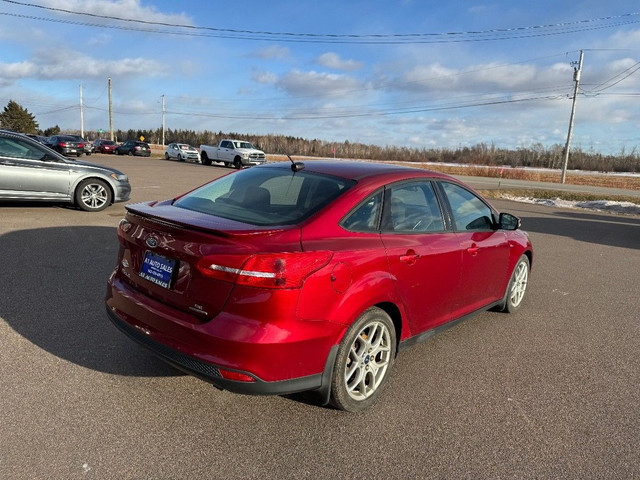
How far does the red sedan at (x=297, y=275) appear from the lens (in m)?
2.71

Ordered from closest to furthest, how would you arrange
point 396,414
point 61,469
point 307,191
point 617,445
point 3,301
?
1. point 61,469
2. point 617,445
3. point 396,414
4. point 307,191
5. point 3,301

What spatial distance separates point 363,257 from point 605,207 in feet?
61.2

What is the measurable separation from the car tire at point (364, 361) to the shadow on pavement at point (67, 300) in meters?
1.31

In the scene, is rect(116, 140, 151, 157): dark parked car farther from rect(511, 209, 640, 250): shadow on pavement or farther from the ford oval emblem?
the ford oval emblem

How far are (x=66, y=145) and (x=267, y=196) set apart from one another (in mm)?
36864

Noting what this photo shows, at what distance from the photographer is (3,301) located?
4.70m

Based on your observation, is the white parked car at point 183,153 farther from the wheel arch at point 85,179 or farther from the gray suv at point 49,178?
the wheel arch at point 85,179

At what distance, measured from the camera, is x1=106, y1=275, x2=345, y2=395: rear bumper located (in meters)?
2.69

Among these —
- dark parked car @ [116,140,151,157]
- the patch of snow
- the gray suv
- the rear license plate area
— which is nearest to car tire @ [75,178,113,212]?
the gray suv

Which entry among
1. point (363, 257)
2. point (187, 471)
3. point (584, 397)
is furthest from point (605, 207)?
point (187, 471)

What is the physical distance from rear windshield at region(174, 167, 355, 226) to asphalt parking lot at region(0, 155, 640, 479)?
125 centimetres

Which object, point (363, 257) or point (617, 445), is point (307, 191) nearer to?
point (363, 257)

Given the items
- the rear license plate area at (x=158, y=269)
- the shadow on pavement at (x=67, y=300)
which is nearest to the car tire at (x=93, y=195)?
the shadow on pavement at (x=67, y=300)

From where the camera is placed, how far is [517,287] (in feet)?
17.7
